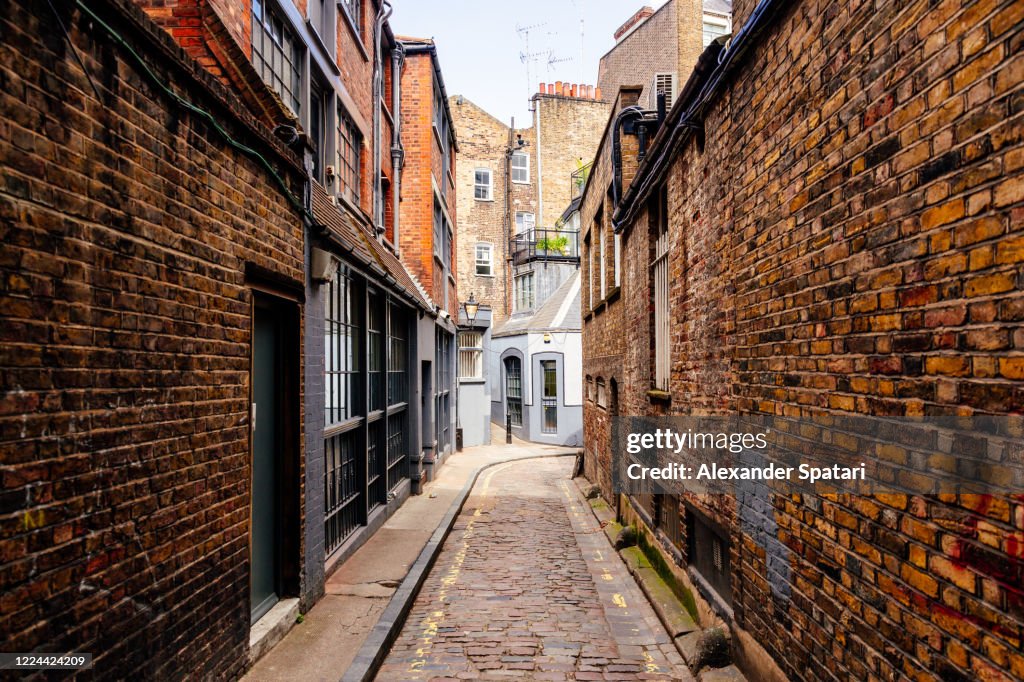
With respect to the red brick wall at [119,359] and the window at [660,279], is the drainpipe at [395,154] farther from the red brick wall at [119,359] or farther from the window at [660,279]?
the red brick wall at [119,359]

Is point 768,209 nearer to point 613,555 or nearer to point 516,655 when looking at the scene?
point 516,655

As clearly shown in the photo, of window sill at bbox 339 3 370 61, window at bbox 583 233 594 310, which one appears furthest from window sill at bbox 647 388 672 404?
window sill at bbox 339 3 370 61

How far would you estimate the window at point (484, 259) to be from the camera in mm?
34562

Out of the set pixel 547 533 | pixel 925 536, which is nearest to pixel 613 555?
pixel 547 533

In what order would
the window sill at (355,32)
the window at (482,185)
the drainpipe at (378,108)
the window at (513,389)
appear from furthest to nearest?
the window at (482,185), the window at (513,389), the drainpipe at (378,108), the window sill at (355,32)

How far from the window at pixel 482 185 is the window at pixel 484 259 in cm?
285

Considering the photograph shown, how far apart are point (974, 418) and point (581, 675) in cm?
378

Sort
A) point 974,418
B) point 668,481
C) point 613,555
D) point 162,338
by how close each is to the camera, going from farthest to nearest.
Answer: point 613,555 → point 668,481 → point 162,338 → point 974,418

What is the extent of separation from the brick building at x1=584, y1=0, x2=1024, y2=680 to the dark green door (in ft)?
12.3

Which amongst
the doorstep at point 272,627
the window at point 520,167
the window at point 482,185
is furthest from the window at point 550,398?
the doorstep at point 272,627

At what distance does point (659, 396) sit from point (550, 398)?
702 inches

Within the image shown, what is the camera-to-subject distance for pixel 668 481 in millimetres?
6922

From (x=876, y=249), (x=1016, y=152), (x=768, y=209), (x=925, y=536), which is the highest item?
(x=768, y=209)

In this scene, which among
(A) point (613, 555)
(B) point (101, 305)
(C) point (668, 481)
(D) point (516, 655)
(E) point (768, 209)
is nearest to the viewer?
(B) point (101, 305)
